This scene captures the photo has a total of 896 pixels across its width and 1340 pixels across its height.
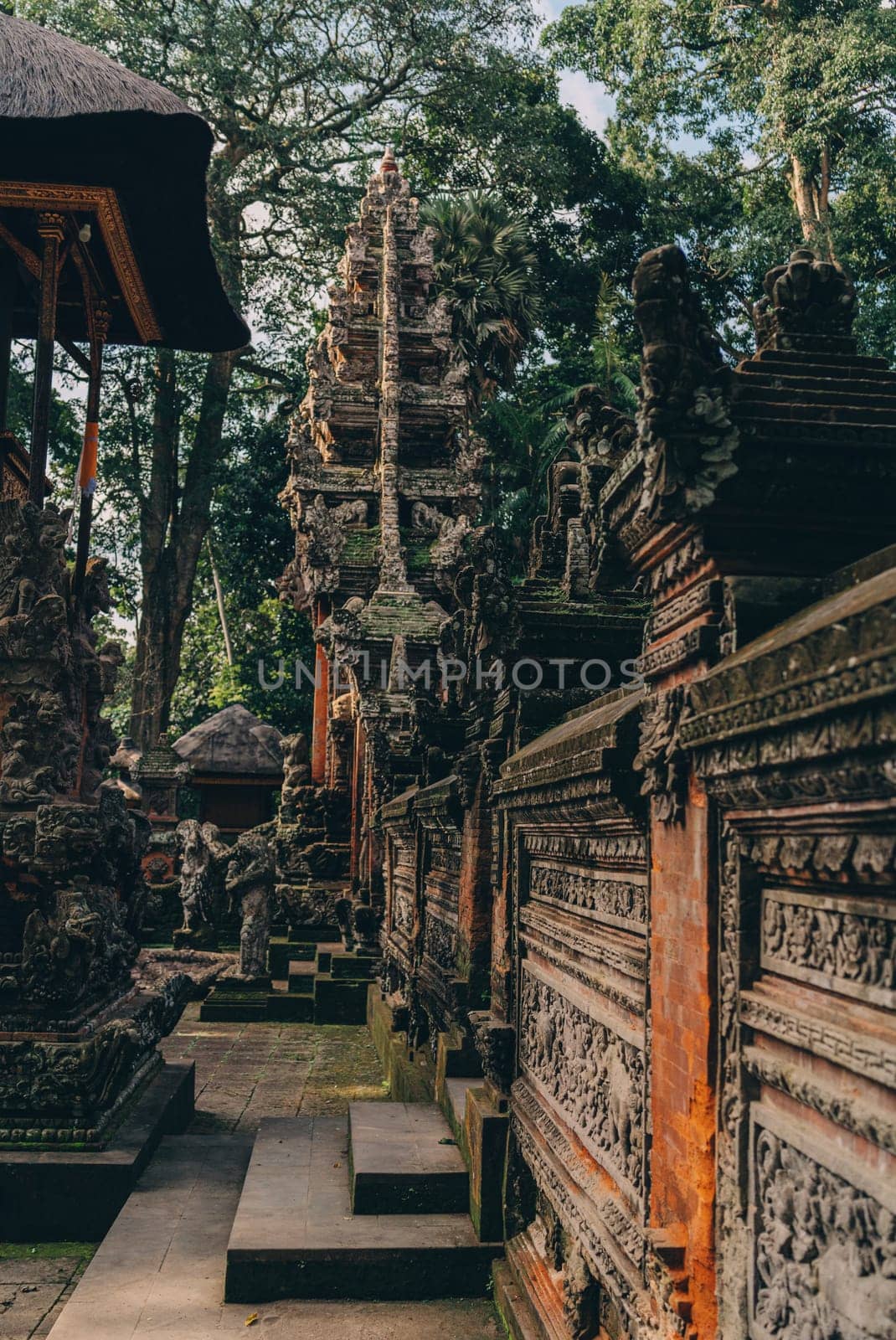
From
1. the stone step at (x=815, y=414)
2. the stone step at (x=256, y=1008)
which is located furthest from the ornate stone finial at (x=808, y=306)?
the stone step at (x=256, y=1008)

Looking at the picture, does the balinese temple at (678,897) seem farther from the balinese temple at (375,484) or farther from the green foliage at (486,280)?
the green foliage at (486,280)

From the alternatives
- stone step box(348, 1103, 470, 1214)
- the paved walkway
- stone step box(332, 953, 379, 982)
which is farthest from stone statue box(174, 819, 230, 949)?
stone step box(348, 1103, 470, 1214)

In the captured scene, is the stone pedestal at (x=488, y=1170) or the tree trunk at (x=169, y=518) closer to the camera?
the stone pedestal at (x=488, y=1170)

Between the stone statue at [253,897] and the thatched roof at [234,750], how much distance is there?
1007cm

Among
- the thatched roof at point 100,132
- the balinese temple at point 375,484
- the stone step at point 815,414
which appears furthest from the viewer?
the balinese temple at point 375,484

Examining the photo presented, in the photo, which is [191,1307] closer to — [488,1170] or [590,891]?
[488,1170]

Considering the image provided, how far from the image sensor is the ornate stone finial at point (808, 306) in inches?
119

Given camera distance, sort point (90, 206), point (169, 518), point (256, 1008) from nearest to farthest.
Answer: point (90, 206) < point (256, 1008) < point (169, 518)

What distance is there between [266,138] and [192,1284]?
27.4m

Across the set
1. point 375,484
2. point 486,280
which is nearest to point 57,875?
point 375,484

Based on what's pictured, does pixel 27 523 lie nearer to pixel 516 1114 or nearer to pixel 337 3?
pixel 516 1114

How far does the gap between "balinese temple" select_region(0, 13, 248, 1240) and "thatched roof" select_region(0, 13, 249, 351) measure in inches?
0.6

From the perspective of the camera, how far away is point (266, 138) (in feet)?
91.0

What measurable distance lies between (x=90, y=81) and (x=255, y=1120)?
747cm
